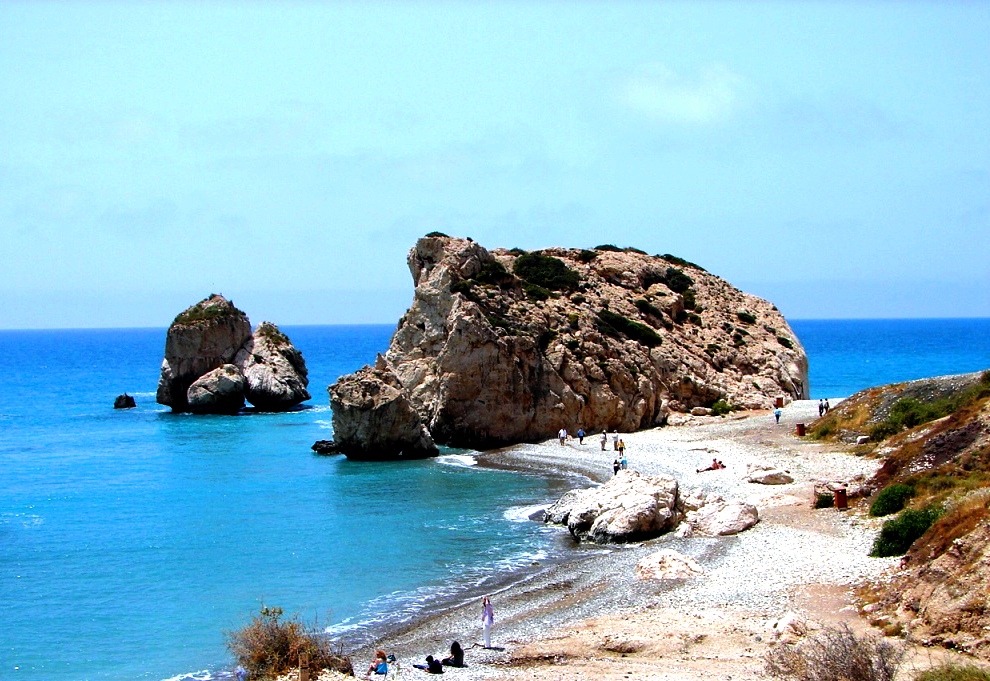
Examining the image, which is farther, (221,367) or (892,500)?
(221,367)

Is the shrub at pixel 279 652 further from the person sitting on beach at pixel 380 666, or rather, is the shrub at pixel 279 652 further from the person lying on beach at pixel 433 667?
the person lying on beach at pixel 433 667

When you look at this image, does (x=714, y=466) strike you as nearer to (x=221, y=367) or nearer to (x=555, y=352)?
(x=555, y=352)

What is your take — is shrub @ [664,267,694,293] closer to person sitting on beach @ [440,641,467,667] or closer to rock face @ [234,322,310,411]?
rock face @ [234,322,310,411]

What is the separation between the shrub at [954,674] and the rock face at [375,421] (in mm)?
36815

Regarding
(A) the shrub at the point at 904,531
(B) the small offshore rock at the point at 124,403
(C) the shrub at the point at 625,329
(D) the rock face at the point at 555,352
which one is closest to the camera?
(A) the shrub at the point at 904,531

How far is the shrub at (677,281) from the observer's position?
6831 cm

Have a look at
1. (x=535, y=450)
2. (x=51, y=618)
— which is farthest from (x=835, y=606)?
(x=535, y=450)

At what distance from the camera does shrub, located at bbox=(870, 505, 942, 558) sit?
2250 centimetres

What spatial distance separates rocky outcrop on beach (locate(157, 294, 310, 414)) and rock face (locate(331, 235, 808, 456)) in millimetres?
23471

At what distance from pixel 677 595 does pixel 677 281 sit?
4814 centimetres

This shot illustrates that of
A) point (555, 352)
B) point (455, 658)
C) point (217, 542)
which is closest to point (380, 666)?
point (455, 658)

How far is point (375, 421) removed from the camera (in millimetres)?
48875

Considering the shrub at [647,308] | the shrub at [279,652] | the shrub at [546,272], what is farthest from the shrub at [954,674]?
the shrub at [647,308]

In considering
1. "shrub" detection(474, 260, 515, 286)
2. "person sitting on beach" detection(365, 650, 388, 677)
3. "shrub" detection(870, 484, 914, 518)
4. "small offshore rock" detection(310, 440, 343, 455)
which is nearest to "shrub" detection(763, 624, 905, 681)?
"person sitting on beach" detection(365, 650, 388, 677)
